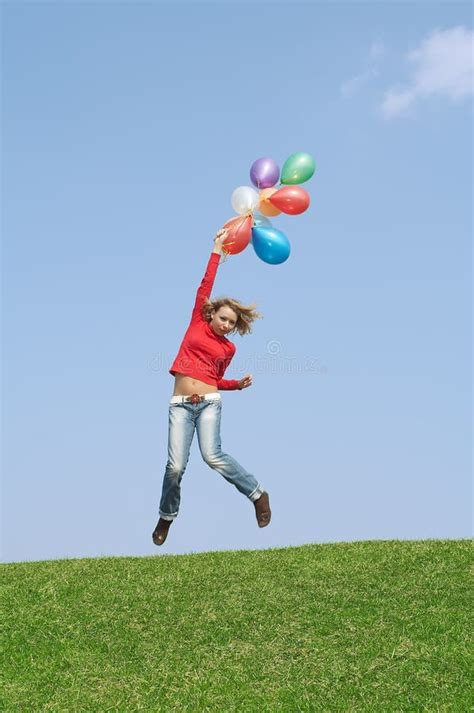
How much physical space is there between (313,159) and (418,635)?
5600 millimetres

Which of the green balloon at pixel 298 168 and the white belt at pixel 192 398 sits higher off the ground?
the green balloon at pixel 298 168

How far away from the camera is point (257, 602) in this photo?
31.5ft

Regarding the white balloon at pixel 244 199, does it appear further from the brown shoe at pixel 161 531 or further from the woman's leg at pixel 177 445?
the brown shoe at pixel 161 531

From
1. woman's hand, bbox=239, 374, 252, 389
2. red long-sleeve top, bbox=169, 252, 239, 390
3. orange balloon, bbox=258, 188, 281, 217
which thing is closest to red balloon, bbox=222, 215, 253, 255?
red long-sleeve top, bbox=169, 252, 239, 390

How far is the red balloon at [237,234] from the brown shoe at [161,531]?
3191mm

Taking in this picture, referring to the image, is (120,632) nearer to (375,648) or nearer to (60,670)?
(60,670)

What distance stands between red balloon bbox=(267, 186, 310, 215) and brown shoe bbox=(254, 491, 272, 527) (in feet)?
11.1

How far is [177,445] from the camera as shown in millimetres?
9820

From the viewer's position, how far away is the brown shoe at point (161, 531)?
1007 centimetres

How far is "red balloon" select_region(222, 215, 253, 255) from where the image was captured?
32.8ft

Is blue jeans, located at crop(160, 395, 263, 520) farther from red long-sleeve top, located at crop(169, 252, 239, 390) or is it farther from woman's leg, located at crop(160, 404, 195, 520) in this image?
red long-sleeve top, located at crop(169, 252, 239, 390)

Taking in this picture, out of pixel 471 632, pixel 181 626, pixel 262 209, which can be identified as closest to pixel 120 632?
pixel 181 626

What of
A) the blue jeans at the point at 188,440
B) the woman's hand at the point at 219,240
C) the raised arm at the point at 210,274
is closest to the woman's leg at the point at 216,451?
the blue jeans at the point at 188,440

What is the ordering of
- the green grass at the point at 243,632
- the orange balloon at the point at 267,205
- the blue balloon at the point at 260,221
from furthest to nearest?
the orange balloon at the point at 267,205
the blue balloon at the point at 260,221
the green grass at the point at 243,632
